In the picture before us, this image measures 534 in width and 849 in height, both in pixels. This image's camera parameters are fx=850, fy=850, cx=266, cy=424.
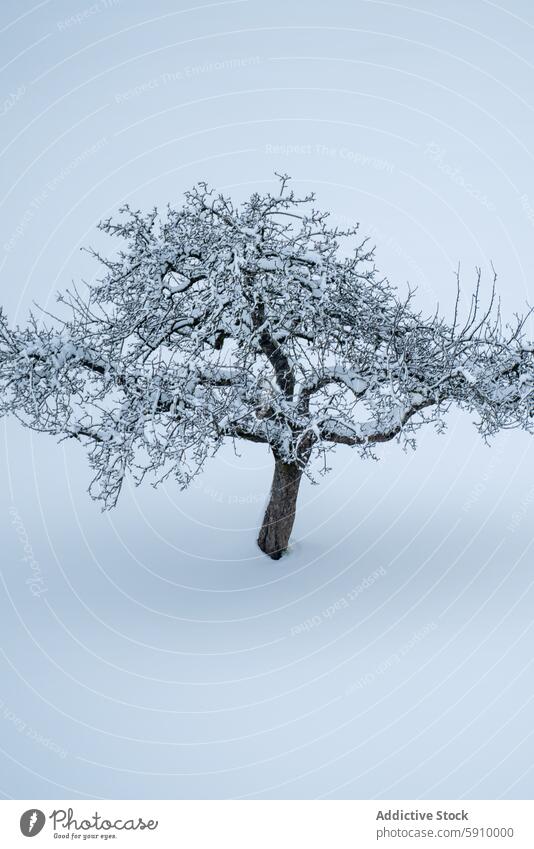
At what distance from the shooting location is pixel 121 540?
47.9 ft

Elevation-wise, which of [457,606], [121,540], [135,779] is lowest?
[135,779]

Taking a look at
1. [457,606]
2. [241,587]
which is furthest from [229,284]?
[457,606]

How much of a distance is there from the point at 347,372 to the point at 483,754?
5275 millimetres

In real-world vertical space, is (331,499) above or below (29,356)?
above

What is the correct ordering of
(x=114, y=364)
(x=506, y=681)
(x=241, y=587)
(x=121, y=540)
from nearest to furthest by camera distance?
(x=506, y=681) → (x=114, y=364) → (x=241, y=587) → (x=121, y=540)

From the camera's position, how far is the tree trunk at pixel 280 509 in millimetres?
13031

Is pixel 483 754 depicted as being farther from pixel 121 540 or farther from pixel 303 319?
pixel 121 540

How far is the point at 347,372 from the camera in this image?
11836 millimetres

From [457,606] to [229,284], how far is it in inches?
215

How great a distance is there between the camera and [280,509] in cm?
1321

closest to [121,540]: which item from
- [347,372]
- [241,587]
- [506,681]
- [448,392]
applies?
[241,587]

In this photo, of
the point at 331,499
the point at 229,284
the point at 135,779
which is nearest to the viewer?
the point at 135,779

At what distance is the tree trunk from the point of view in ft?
42.8

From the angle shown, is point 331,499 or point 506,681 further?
point 331,499
